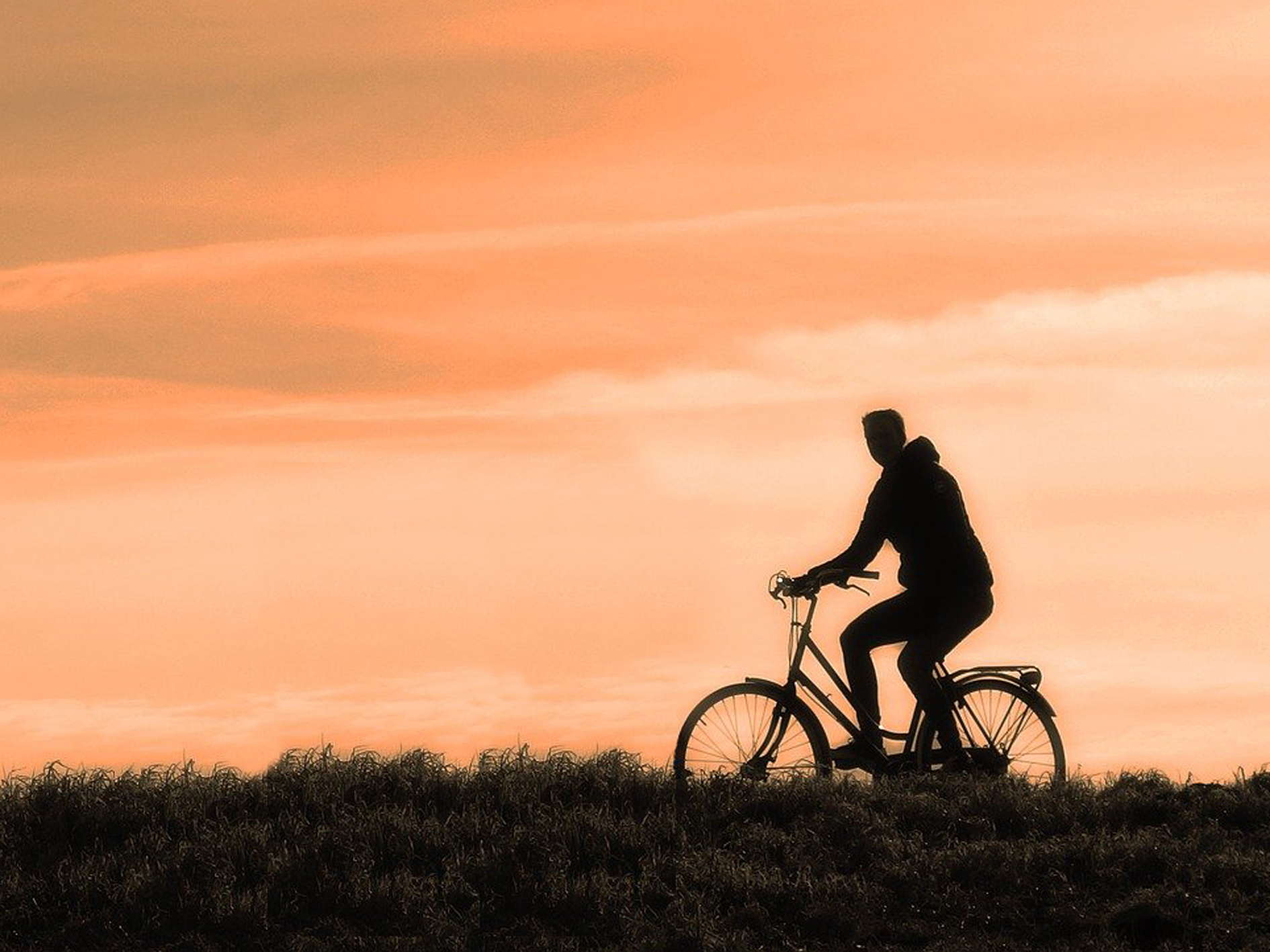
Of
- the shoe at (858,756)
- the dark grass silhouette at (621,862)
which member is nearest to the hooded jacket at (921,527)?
the shoe at (858,756)

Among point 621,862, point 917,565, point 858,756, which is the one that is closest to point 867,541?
point 917,565

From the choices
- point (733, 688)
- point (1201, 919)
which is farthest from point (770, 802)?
point (1201, 919)

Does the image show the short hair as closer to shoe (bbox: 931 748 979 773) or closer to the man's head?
the man's head

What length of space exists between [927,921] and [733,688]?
256 cm

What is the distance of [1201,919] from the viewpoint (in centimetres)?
1180

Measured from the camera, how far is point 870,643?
13680mm

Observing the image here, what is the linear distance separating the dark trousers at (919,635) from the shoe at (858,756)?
24cm

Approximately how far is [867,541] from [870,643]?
0.72m

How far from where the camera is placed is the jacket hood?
531 inches

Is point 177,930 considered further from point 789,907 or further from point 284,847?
point 789,907

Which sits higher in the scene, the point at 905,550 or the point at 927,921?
the point at 905,550

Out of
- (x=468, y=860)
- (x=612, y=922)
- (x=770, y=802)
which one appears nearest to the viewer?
(x=612, y=922)

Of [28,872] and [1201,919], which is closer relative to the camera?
[1201,919]

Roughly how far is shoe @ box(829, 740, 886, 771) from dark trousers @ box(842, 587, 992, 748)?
0.79 ft
